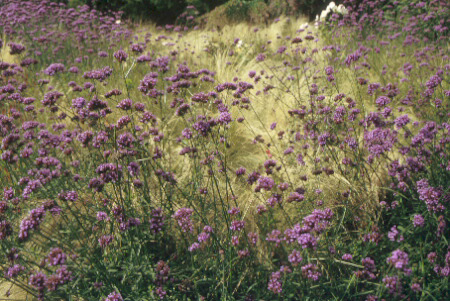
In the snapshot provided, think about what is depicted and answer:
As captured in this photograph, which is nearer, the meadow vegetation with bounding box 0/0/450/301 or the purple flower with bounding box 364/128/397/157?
the meadow vegetation with bounding box 0/0/450/301

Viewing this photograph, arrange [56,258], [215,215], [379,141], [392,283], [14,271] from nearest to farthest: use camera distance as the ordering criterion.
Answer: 1. [56,258]
2. [392,283]
3. [14,271]
4. [215,215]
5. [379,141]

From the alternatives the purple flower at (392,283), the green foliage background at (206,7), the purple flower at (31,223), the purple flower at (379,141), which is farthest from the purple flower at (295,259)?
the green foliage background at (206,7)

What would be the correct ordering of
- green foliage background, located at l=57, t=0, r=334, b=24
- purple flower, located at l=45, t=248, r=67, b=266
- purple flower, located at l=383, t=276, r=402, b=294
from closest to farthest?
purple flower, located at l=45, t=248, r=67, b=266, purple flower, located at l=383, t=276, r=402, b=294, green foliage background, located at l=57, t=0, r=334, b=24

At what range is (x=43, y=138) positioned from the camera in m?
2.33

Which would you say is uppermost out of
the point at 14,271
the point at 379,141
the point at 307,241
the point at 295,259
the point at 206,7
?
the point at 206,7

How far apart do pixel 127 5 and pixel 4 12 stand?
255 inches

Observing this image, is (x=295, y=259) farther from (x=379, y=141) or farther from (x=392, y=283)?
(x=379, y=141)

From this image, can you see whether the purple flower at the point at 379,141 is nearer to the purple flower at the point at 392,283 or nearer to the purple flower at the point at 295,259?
the purple flower at the point at 392,283

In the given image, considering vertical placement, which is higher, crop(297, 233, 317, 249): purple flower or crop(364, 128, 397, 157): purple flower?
crop(364, 128, 397, 157): purple flower

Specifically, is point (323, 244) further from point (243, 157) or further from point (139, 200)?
point (243, 157)

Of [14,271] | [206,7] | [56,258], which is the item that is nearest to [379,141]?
[56,258]

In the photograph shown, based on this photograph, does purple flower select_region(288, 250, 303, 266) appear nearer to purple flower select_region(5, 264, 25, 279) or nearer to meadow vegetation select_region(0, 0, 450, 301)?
meadow vegetation select_region(0, 0, 450, 301)

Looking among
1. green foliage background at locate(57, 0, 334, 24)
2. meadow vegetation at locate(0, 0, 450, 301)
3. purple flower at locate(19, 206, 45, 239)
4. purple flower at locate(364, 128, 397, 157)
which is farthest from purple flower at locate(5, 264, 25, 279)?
green foliage background at locate(57, 0, 334, 24)

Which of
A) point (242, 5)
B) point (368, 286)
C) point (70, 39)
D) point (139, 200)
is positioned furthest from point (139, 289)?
point (242, 5)
